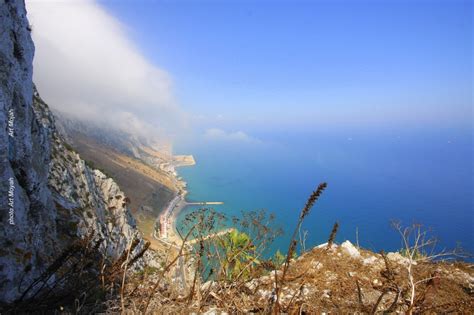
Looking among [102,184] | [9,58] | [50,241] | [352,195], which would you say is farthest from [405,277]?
[352,195]

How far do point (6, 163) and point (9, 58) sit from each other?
2782 millimetres

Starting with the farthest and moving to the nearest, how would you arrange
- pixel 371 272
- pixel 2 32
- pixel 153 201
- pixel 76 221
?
pixel 153 201
pixel 76 221
pixel 2 32
pixel 371 272

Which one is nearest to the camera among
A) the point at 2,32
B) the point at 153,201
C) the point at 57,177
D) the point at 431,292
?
the point at 431,292

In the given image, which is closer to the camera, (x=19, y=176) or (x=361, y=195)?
(x=19, y=176)

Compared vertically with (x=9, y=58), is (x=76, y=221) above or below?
below

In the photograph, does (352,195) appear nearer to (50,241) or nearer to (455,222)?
(455,222)

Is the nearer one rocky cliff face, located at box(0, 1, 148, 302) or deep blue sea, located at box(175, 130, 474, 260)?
rocky cliff face, located at box(0, 1, 148, 302)

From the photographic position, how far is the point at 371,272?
5.47 meters

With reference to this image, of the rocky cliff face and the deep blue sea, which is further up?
the rocky cliff face

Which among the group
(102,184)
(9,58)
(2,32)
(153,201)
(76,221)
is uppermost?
(2,32)

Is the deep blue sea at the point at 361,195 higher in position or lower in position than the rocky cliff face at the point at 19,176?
lower

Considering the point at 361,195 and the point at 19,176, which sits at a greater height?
the point at 19,176

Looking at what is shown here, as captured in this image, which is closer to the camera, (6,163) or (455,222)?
(6,163)

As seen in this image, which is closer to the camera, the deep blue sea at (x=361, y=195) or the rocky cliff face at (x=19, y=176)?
the rocky cliff face at (x=19, y=176)
